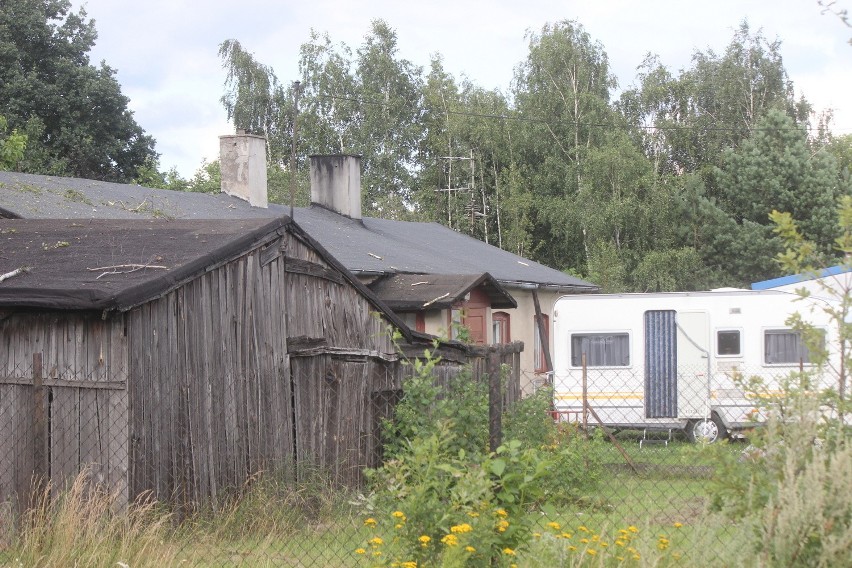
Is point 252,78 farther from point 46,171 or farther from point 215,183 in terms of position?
point 46,171

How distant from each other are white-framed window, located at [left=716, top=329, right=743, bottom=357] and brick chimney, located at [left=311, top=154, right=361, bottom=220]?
406 inches

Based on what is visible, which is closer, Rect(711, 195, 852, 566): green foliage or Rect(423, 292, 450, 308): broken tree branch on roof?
Rect(711, 195, 852, 566): green foliage

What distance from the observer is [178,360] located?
365 inches

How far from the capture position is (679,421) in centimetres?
1936

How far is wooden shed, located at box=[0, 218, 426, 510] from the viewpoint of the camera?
8.76 metres

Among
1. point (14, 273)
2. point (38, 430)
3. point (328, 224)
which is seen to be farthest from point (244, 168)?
point (38, 430)

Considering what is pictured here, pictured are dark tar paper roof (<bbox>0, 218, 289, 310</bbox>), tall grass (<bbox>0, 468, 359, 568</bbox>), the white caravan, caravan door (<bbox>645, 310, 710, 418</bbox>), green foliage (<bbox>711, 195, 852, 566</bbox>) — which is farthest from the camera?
caravan door (<bbox>645, 310, 710, 418</bbox>)

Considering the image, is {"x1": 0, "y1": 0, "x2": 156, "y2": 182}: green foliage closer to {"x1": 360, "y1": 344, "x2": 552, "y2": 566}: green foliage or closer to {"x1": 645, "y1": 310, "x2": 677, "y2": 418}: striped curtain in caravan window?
{"x1": 645, "y1": 310, "x2": 677, "y2": 418}: striped curtain in caravan window

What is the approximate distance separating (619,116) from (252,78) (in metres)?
17.2

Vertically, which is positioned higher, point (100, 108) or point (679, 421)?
point (100, 108)

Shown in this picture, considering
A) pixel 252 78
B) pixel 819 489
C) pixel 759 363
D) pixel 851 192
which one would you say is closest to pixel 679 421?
pixel 759 363

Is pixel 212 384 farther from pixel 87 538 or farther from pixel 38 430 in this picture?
pixel 87 538

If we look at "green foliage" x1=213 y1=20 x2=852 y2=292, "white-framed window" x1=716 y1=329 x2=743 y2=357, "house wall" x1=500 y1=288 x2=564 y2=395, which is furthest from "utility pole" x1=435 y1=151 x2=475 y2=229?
"white-framed window" x1=716 y1=329 x2=743 y2=357

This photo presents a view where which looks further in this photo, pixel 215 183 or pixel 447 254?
pixel 215 183
